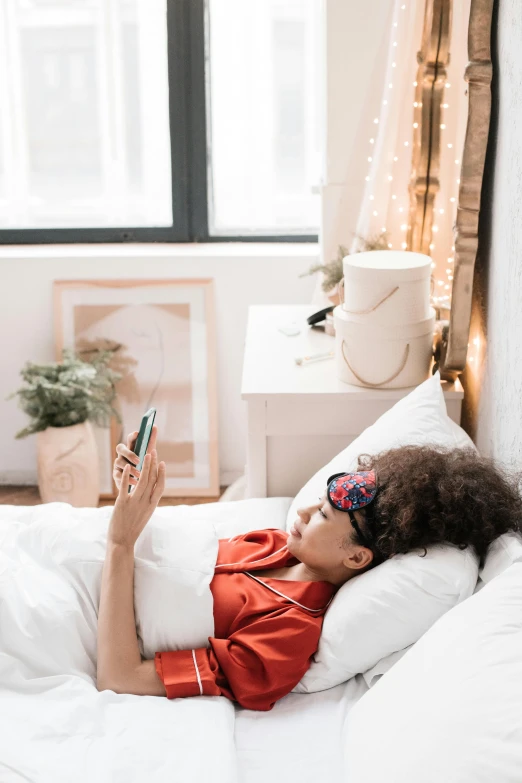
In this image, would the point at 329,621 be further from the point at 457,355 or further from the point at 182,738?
the point at 457,355

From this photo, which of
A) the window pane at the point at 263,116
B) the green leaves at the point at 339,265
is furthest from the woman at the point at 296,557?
the window pane at the point at 263,116

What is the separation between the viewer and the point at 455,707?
0.93 m

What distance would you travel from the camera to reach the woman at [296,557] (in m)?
1.31

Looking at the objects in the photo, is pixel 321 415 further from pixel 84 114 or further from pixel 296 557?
pixel 84 114

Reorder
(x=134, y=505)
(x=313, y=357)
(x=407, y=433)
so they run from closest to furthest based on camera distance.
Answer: (x=134, y=505) → (x=407, y=433) → (x=313, y=357)

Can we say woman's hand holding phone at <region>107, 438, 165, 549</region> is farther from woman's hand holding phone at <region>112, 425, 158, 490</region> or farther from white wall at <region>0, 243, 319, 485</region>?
white wall at <region>0, 243, 319, 485</region>

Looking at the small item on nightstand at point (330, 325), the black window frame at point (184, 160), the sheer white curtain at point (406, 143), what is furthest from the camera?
the black window frame at point (184, 160)

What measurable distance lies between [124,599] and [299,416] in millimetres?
703

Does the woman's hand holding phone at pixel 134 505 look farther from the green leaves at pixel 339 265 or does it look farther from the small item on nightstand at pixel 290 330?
the green leaves at pixel 339 265

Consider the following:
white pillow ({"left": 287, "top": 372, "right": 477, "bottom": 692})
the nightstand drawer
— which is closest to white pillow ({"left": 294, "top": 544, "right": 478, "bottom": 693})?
white pillow ({"left": 287, "top": 372, "right": 477, "bottom": 692})

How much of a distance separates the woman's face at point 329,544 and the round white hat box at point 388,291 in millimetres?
579

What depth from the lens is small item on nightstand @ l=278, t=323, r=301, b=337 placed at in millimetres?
2271

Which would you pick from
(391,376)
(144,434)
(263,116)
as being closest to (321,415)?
(391,376)

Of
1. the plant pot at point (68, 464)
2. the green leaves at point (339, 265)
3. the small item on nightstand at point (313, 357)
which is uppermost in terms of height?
the green leaves at point (339, 265)
